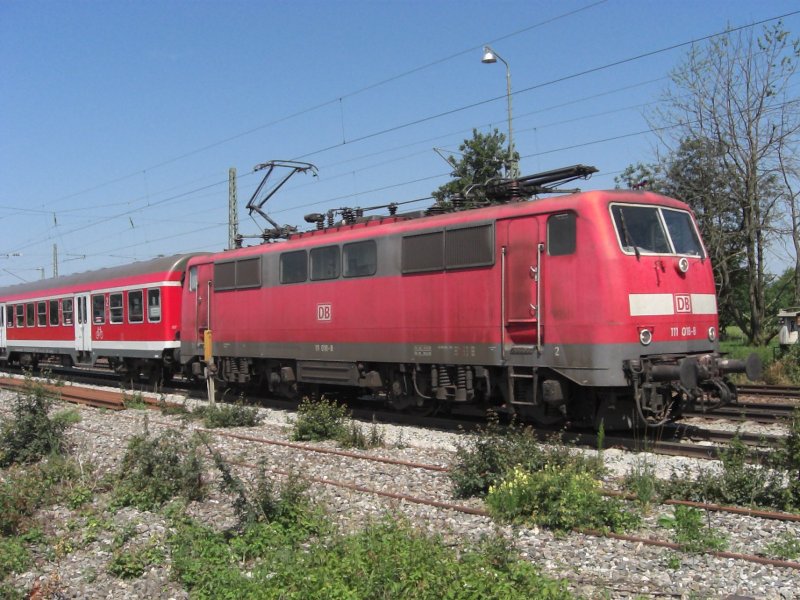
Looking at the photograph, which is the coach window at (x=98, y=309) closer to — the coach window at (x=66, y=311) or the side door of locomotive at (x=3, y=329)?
the coach window at (x=66, y=311)

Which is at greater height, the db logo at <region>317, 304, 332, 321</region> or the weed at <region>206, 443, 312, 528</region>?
the db logo at <region>317, 304, 332, 321</region>

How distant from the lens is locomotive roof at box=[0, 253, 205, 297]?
66.5 ft

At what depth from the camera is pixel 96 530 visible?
26.7ft

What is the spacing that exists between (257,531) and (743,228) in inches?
912

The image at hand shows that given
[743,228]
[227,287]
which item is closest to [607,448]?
[227,287]

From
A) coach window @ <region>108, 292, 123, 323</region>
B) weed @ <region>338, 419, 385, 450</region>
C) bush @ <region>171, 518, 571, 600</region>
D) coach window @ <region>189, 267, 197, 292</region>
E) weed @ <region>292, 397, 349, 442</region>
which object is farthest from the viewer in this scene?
coach window @ <region>108, 292, 123, 323</region>

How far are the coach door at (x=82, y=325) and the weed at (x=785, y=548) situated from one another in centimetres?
2166

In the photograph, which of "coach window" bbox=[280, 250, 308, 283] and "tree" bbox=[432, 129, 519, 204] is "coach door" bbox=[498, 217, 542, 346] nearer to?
"coach window" bbox=[280, 250, 308, 283]

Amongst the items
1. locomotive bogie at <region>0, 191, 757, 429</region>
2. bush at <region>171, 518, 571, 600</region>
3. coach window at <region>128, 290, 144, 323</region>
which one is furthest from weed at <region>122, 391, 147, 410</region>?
bush at <region>171, 518, 571, 600</region>

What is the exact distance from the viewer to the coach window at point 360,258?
13453 millimetres

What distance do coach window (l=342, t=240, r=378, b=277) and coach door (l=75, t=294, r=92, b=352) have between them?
13184 millimetres

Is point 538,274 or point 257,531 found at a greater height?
point 538,274

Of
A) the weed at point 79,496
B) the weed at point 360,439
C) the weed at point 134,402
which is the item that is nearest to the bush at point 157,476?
the weed at point 79,496

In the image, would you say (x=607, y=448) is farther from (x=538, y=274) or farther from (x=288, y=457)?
(x=288, y=457)
